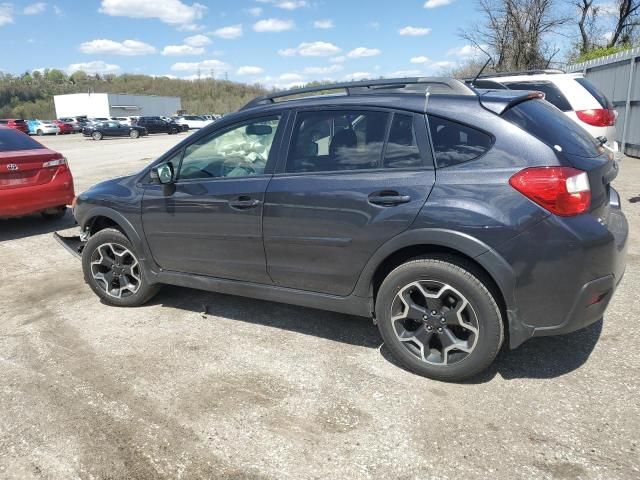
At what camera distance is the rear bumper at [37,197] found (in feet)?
23.0

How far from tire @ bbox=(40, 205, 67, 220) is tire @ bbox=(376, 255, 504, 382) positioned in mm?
6587

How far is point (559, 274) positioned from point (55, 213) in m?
7.84

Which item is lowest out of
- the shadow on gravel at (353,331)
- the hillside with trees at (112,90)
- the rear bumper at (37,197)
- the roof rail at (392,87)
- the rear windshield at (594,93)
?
the shadow on gravel at (353,331)

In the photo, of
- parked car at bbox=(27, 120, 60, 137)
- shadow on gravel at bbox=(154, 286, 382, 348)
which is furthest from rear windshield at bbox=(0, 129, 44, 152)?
parked car at bbox=(27, 120, 60, 137)

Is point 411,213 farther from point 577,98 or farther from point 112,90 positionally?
point 112,90

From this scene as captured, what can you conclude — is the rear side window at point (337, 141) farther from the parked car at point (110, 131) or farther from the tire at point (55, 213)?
the parked car at point (110, 131)

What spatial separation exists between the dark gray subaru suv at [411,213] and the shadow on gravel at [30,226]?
4.56 m

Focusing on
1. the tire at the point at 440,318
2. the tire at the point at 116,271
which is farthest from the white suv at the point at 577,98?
the tire at the point at 116,271

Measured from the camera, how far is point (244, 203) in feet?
12.1

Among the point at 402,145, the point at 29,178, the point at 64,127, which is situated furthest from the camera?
the point at 64,127

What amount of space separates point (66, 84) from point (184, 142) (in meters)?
142

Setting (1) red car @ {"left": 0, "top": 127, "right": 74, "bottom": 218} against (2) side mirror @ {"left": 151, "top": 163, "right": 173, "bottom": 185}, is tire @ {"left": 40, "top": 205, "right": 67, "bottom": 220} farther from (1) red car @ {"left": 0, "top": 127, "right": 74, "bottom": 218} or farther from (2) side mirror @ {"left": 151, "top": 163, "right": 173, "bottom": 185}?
(2) side mirror @ {"left": 151, "top": 163, "right": 173, "bottom": 185}

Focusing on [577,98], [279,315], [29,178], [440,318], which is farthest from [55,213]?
[577,98]

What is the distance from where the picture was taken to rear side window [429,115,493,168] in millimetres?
2998
